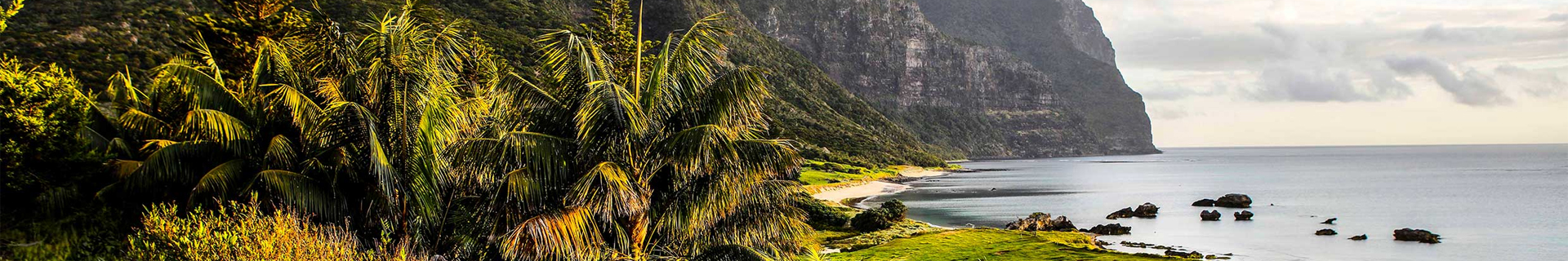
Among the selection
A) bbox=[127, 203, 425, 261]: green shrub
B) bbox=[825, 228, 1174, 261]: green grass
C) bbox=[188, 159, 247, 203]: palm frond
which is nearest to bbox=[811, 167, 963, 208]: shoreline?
bbox=[825, 228, 1174, 261]: green grass

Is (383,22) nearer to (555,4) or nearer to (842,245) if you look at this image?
(842,245)

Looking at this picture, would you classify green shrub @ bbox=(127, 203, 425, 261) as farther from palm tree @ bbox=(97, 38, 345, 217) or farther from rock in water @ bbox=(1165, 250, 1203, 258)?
rock in water @ bbox=(1165, 250, 1203, 258)

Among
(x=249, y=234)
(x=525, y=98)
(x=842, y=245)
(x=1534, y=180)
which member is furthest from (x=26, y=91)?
(x=1534, y=180)

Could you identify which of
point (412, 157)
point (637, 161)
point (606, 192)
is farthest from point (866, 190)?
point (606, 192)

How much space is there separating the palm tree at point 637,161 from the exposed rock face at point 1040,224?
121 ft

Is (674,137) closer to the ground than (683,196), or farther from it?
farther from it

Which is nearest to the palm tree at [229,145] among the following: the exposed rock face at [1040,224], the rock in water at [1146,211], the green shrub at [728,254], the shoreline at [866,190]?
the green shrub at [728,254]

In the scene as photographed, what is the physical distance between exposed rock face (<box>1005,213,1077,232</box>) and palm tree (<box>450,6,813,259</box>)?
36885 millimetres

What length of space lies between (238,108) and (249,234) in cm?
741

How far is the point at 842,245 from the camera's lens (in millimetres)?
42312

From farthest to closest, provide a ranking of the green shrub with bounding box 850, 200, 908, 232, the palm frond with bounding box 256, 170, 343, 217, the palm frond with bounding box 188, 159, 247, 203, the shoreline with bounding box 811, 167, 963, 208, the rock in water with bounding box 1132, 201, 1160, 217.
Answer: the shoreline with bounding box 811, 167, 963, 208
the rock in water with bounding box 1132, 201, 1160, 217
the green shrub with bounding box 850, 200, 908, 232
the palm frond with bounding box 188, 159, 247, 203
the palm frond with bounding box 256, 170, 343, 217

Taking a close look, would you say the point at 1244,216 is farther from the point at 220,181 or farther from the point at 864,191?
the point at 220,181

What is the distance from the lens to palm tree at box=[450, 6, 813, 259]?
15.0 metres

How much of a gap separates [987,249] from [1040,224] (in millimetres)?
13452
